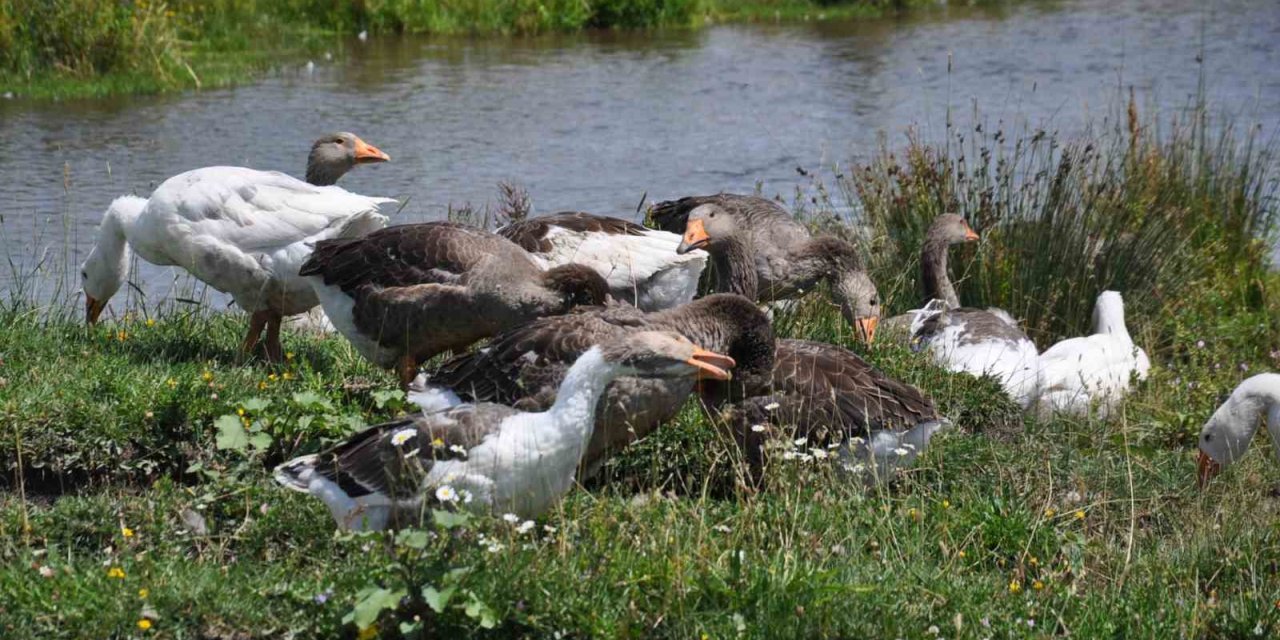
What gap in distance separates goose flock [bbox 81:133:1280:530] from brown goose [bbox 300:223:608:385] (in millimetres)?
11

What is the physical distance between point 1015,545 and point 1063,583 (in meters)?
0.30

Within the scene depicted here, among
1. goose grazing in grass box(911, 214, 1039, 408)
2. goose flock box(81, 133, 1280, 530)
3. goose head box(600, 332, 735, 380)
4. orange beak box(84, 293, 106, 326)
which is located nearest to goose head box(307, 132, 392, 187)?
goose flock box(81, 133, 1280, 530)

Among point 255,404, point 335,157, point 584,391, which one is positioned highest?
point 335,157

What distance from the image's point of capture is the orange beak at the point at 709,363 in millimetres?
4898

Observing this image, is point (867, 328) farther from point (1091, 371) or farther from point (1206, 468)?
point (1206, 468)

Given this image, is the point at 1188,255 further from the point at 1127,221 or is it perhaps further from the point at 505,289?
the point at 505,289

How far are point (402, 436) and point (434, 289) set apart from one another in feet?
7.41

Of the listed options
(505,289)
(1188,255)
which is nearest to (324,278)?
(505,289)

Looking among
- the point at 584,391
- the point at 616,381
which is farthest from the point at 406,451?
the point at 616,381

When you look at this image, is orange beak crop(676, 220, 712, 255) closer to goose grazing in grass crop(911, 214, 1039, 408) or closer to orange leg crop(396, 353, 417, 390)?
goose grazing in grass crop(911, 214, 1039, 408)

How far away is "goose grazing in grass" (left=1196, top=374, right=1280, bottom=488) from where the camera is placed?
6871 millimetres

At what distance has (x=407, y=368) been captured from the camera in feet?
23.4

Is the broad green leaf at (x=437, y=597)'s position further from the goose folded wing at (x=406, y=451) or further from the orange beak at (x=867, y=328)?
the orange beak at (x=867, y=328)

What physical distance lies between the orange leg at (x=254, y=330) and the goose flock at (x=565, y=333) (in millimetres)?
57
